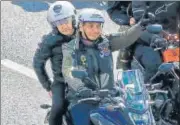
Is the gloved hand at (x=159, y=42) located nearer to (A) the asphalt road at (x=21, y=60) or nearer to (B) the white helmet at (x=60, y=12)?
(B) the white helmet at (x=60, y=12)

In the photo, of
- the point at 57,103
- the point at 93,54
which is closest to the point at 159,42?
the point at 93,54

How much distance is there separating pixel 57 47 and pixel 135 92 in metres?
1.25

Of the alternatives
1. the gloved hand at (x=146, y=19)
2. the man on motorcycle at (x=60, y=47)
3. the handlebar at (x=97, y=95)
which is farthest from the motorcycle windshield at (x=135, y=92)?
the gloved hand at (x=146, y=19)

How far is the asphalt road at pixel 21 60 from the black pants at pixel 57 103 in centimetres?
142

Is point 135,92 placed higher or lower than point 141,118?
higher

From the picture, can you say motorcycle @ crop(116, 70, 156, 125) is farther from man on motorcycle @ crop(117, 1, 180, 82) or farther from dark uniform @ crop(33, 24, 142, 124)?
man on motorcycle @ crop(117, 1, 180, 82)

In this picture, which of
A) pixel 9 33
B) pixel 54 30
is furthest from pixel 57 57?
pixel 9 33

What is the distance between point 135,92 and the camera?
5219 mm

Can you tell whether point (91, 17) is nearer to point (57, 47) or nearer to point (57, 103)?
point (57, 47)

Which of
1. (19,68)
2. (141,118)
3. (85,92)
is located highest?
(85,92)

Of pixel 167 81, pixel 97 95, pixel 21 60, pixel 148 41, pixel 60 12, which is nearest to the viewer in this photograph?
pixel 97 95

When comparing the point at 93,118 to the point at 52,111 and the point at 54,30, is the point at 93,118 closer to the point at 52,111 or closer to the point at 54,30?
the point at 52,111

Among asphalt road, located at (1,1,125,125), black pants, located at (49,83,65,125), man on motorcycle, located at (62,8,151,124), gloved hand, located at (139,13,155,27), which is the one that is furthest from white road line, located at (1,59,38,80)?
gloved hand, located at (139,13,155,27)

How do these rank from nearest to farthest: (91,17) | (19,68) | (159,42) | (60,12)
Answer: (91,17)
(60,12)
(159,42)
(19,68)
